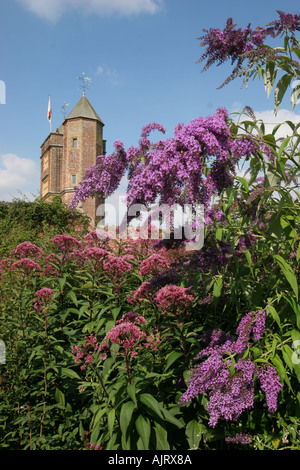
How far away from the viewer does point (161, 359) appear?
3049mm

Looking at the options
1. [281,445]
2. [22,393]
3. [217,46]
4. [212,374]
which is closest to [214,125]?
[217,46]

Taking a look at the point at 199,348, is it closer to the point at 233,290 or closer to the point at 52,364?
the point at 233,290

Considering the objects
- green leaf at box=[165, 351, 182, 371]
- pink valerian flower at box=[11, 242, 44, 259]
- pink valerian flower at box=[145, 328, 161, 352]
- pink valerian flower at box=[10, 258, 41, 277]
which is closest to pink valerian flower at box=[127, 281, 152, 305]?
pink valerian flower at box=[145, 328, 161, 352]

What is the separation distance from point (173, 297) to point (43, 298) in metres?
1.21

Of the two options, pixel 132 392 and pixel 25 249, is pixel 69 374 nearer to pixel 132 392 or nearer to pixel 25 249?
pixel 132 392

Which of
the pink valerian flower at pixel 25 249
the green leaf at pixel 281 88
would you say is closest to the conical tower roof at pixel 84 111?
the pink valerian flower at pixel 25 249

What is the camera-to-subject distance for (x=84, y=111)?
39781 millimetres

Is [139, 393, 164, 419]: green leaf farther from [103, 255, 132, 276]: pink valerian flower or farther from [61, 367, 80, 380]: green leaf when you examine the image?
A: [103, 255, 132, 276]: pink valerian flower

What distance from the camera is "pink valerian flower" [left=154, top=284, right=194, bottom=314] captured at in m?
2.77

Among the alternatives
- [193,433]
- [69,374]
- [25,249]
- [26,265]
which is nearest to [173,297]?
[193,433]

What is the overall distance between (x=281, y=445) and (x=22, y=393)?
199cm

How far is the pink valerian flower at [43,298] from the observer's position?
131 inches

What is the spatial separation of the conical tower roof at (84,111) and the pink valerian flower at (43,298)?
38129 mm

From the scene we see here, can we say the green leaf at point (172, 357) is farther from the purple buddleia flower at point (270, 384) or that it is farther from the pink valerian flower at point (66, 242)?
the pink valerian flower at point (66, 242)
